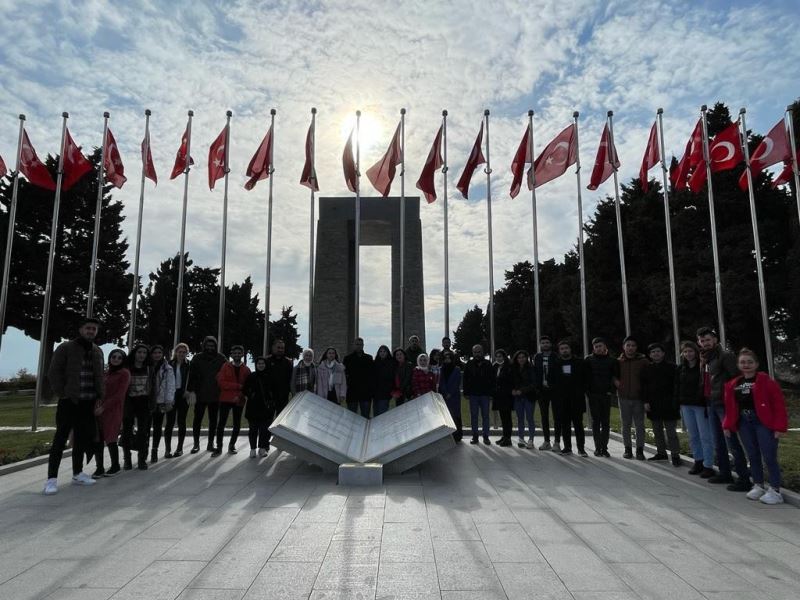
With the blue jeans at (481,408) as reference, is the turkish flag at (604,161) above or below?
above

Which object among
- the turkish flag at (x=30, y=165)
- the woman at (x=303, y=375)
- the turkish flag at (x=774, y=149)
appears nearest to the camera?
the woman at (x=303, y=375)

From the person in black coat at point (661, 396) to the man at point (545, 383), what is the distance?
128cm

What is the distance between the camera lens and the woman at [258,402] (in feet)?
24.9

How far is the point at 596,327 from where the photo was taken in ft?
87.1

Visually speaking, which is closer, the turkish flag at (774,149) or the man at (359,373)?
the man at (359,373)

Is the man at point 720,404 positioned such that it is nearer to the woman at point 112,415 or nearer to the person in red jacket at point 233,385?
the person in red jacket at point 233,385

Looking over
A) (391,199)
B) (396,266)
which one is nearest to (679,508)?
(396,266)

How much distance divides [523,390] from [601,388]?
47.5 inches

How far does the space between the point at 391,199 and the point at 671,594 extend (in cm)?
1839

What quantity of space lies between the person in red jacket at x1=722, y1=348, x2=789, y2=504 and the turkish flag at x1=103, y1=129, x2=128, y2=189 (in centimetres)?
1209

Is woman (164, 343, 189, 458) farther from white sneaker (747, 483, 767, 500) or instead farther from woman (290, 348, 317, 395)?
white sneaker (747, 483, 767, 500)

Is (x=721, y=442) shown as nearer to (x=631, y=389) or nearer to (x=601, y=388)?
(x=631, y=389)

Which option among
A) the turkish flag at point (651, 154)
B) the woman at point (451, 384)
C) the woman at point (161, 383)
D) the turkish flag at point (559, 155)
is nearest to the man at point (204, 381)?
the woman at point (161, 383)

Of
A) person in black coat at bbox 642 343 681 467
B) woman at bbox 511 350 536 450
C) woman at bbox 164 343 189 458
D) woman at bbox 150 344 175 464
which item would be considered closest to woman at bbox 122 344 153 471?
woman at bbox 150 344 175 464
